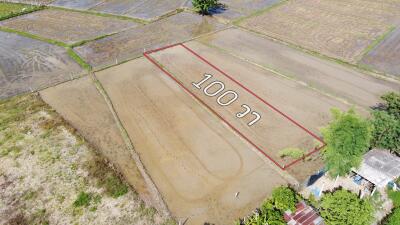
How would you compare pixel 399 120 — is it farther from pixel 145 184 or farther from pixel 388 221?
pixel 145 184

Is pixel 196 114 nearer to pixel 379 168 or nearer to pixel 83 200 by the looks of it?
pixel 83 200

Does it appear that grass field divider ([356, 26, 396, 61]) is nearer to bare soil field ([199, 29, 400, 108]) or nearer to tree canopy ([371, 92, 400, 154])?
bare soil field ([199, 29, 400, 108])

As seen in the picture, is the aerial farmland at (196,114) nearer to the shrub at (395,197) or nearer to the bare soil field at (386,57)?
the shrub at (395,197)

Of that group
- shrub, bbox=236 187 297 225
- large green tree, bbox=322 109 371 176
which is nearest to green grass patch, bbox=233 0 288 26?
large green tree, bbox=322 109 371 176

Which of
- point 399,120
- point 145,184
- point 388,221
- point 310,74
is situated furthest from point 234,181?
point 310,74

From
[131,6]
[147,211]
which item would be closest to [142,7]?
[131,6]

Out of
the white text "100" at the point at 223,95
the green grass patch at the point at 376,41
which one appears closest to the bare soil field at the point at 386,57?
the green grass patch at the point at 376,41
